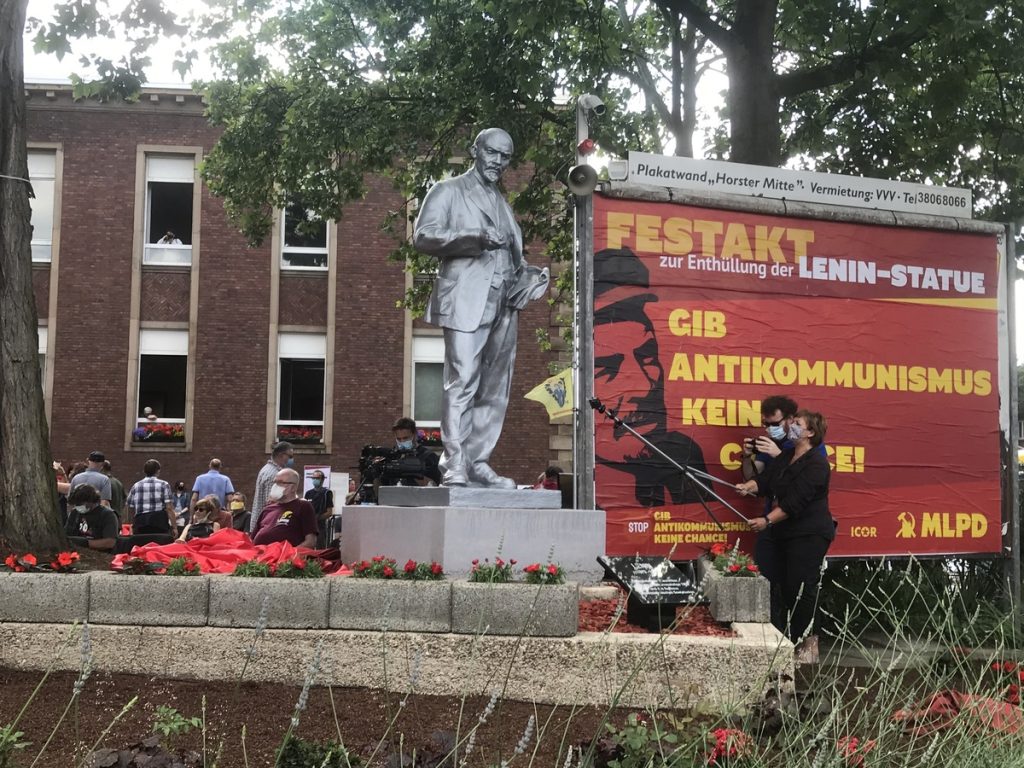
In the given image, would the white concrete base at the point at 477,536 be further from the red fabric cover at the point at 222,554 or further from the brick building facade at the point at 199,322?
the brick building facade at the point at 199,322

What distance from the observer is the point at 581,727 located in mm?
5375

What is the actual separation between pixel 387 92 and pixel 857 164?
7.42 m

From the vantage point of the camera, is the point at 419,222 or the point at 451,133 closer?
the point at 419,222

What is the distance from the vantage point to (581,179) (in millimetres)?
9180

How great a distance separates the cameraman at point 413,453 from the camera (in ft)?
30.2

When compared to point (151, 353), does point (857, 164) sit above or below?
above

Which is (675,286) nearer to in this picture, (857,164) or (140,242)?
(857,164)

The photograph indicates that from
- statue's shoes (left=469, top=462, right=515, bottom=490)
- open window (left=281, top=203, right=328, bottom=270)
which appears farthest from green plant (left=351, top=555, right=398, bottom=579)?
open window (left=281, top=203, right=328, bottom=270)

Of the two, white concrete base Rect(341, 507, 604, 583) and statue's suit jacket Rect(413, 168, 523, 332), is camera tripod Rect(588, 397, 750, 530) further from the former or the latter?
statue's suit jacket Rect(413, 168, 523, 332)

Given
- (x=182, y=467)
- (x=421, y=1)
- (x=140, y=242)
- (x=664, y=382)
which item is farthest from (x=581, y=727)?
(x=140, y=242)

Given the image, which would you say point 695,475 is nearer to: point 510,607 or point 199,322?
point 510,607

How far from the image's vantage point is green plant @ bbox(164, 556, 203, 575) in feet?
21.6

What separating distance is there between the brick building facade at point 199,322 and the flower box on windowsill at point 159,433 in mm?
29

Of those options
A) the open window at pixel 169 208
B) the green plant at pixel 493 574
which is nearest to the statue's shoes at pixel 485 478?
the green plant at pixel 493 574
